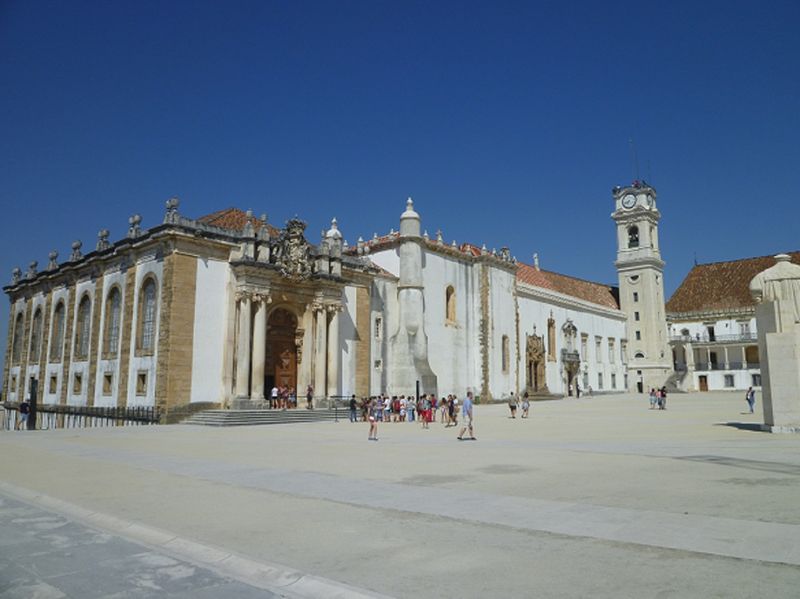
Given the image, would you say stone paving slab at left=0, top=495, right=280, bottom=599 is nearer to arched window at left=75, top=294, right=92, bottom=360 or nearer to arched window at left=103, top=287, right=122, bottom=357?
arched window at left=103, top=287, right=122, bottom=357

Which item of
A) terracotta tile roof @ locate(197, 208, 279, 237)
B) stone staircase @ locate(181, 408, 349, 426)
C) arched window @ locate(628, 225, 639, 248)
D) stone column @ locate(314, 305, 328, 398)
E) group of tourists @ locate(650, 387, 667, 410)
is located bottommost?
stone staircase @ locate(181, 408, 349, 426)

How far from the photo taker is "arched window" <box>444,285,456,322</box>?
1884 inches

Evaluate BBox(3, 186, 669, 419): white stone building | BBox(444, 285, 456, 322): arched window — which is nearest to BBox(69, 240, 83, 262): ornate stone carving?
BBox(3, 186, 669, 419): white stone building

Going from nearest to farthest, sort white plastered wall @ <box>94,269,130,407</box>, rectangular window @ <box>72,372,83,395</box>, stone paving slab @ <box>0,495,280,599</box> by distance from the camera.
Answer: stone paving slab @ <box>0,495,280,599</box>
white plastered wall @ <box>94,269,130,407</box>
rectangular window @ <box>72,372,83,395</box>

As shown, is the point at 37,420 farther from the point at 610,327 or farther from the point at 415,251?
the point at 610,327

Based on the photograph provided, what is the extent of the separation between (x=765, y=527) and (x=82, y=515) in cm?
844

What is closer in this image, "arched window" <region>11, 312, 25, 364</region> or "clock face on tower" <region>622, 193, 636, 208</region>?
"arched window" <region>11, 312, 25, 364</region>

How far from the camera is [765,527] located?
6688 mm

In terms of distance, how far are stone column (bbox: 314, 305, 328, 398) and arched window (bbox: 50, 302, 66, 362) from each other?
60.1ft

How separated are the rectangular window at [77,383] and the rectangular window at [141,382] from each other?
330 inches

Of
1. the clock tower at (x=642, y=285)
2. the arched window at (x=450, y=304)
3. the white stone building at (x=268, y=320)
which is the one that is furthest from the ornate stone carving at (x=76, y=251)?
the clock tower at (x=642, y=285)

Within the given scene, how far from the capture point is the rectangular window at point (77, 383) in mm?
37478

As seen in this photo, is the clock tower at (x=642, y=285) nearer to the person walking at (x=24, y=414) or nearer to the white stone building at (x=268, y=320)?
the white stone building at (x=268, y=320)

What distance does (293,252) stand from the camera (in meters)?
35.4
